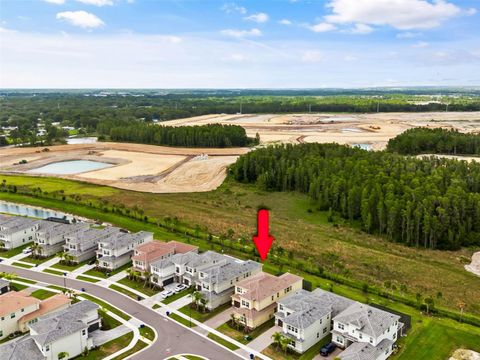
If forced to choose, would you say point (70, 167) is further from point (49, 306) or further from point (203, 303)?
point (203, 303)

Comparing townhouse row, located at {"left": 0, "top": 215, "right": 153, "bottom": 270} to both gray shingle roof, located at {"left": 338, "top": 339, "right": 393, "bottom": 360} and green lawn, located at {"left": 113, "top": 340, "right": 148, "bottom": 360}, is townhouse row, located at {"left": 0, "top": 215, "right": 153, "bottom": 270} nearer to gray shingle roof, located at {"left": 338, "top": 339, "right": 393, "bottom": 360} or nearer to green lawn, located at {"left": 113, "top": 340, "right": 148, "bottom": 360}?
green lawn, located at {"left": 113, "top": 340, "right": 148, "bottom": 360}

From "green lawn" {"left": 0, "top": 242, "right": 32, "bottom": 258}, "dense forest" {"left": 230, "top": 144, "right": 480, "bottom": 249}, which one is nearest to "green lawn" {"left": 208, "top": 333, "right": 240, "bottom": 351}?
"green lawn" {"left": 0, "top": 242, "right": 32, "bottom": 258}

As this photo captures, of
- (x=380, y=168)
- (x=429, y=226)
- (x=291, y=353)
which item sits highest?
(x=380, y=168)

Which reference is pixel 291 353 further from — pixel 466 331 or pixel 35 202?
pixel 35 202

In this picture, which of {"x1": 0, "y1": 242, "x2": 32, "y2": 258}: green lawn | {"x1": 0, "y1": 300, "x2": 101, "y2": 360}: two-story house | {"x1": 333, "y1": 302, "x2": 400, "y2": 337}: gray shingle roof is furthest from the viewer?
{"x1": 0, "y1": 242, "x2": 32, "y2": 258}: green lawn

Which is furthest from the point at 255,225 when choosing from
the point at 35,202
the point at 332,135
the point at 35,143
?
the point at 35,143

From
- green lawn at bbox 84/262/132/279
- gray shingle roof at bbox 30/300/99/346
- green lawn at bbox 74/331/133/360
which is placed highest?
gray shingle roof at bbox 30/300/99/346

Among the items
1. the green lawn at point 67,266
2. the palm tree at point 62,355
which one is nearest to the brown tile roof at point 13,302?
the palm tree at point 62,355

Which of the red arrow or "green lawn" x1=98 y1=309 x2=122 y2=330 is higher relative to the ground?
the red arrow
